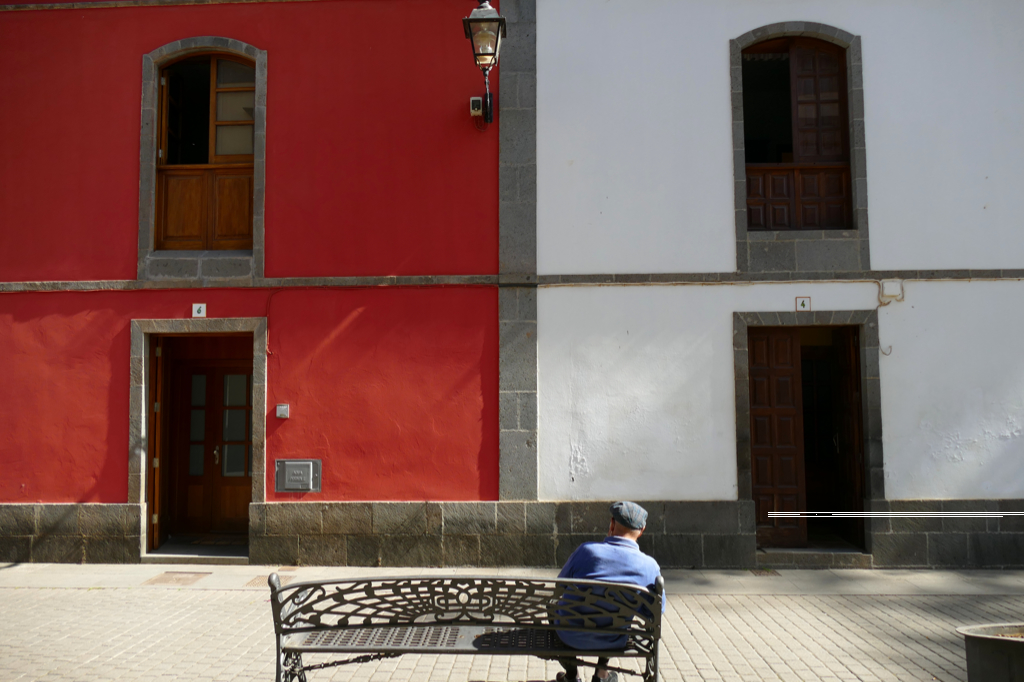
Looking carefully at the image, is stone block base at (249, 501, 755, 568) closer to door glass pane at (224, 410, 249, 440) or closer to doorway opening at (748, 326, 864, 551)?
doorway opening at (748, 326, 864, 551)

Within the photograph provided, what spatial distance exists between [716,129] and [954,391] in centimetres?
352

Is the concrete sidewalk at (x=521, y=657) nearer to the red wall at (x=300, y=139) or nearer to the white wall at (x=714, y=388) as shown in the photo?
the white wall at (x=714, y=388)

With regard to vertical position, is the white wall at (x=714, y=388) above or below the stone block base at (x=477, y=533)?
above

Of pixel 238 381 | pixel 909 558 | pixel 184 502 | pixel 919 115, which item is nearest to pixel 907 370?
pixel 909 558

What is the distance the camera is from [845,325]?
24.8ft

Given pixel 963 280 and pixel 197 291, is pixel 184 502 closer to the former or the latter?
pixel 197 291

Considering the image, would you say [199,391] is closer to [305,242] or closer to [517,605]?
[305,242]

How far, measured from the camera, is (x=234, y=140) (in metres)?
8.09

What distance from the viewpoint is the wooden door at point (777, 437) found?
7.61 meters

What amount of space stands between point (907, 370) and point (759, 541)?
2.27m

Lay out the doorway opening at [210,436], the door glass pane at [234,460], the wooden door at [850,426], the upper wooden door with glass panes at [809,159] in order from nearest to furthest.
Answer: the wooden door at [850,426]
the upper wooden door with glass panes at [809,159]
the doorway opening at [210,436]
the door glass pane at [234,460]

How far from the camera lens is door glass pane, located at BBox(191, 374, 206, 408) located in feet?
28.1

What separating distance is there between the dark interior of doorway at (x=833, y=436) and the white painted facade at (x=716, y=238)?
0.37 meters

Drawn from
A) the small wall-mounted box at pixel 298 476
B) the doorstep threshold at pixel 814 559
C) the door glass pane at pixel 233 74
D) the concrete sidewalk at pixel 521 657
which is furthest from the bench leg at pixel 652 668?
the door glass pane at pixel 233 74
